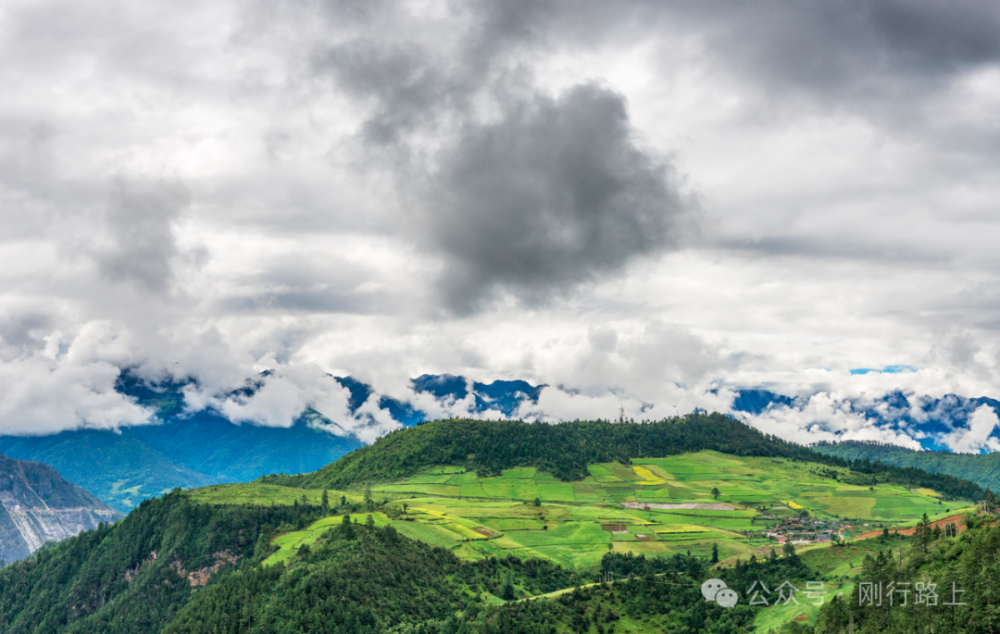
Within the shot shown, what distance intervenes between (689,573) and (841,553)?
4251 centimetres

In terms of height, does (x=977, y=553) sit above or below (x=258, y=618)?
above

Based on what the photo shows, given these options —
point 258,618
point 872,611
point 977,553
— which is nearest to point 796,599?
point 872,611

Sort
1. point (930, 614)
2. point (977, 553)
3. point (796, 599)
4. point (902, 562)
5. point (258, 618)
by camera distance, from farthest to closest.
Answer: point (258, 618), point (796, 599), point (902, 562), point (977, 553), point (930, 614)

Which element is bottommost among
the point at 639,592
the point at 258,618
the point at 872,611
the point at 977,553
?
→ the point at 258,618

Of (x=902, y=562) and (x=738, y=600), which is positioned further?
(x=738, y=600)

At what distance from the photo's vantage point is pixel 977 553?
9631cm

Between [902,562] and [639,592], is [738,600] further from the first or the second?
[902,562]

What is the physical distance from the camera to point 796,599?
142 metres

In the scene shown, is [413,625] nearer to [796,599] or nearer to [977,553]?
[796,599]

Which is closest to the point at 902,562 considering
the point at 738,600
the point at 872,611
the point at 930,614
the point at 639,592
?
the point at 872,611

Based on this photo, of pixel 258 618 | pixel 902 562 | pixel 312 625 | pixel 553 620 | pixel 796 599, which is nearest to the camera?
pixel 902 562

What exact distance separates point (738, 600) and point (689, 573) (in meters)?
29.3

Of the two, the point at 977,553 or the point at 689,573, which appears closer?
the point at 977,553

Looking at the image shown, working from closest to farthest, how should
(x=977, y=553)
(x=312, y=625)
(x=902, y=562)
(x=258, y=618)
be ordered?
1. (x=977, y=553)
2. (x=902, y=562)
3. (x=312, y=625)
4. (x=258, y=618)
